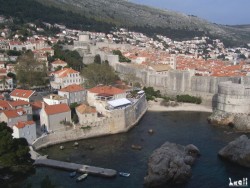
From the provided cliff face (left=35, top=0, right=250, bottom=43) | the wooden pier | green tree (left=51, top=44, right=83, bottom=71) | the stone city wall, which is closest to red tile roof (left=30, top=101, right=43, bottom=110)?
the wooden pier

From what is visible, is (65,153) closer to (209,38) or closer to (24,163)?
(24,163)

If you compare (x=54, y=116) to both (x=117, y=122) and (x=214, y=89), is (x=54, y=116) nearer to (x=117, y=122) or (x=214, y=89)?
(x=117, y=122)

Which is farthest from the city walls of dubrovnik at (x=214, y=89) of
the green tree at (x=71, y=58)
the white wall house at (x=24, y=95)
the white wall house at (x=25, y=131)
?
the white wall house at (x=25, y=131)

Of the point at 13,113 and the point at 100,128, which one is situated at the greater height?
the point at 13,113

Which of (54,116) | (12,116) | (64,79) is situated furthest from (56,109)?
(64,79)

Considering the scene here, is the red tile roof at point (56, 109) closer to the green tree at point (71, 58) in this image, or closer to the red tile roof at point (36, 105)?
the red tile roof at point (36, 105)

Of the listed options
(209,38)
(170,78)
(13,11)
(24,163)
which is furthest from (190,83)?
(209,38)
